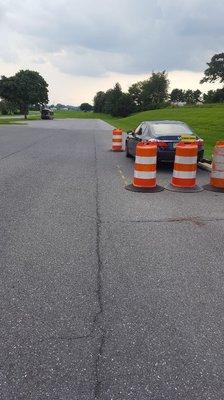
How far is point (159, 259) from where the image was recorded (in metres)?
5.29

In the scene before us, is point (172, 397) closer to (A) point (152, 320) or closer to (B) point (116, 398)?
(B) point (116, 398)

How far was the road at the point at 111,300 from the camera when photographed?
3.03 m

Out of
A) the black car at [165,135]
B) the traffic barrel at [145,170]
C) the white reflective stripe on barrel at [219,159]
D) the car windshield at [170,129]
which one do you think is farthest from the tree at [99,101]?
the white reflective stripe on barrel at [219,159]

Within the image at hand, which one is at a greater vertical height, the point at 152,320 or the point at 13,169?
the point at 152,320

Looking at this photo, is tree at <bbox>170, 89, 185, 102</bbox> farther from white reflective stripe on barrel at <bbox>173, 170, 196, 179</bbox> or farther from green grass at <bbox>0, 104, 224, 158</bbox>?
white reflective stripe on barrel at <bbox>173, 170, 196, 179</bbox>

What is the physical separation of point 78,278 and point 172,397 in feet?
6.66

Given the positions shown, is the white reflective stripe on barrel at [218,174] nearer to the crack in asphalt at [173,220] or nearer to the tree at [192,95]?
the crack in asphalt at [173,220]

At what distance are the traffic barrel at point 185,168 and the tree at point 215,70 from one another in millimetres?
91575

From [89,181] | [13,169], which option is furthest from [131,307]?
[13,169]

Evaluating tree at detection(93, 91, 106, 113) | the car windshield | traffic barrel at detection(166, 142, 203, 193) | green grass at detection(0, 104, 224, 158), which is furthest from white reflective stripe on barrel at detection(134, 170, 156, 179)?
tree at detection(93, 91, 106, 113)

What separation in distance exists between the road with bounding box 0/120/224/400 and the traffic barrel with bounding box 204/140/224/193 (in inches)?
72.3

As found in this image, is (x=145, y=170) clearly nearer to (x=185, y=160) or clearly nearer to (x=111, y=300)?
(x=185, y=160)

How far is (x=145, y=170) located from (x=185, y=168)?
92cm

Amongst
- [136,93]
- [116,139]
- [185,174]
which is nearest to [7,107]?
[136,93]
